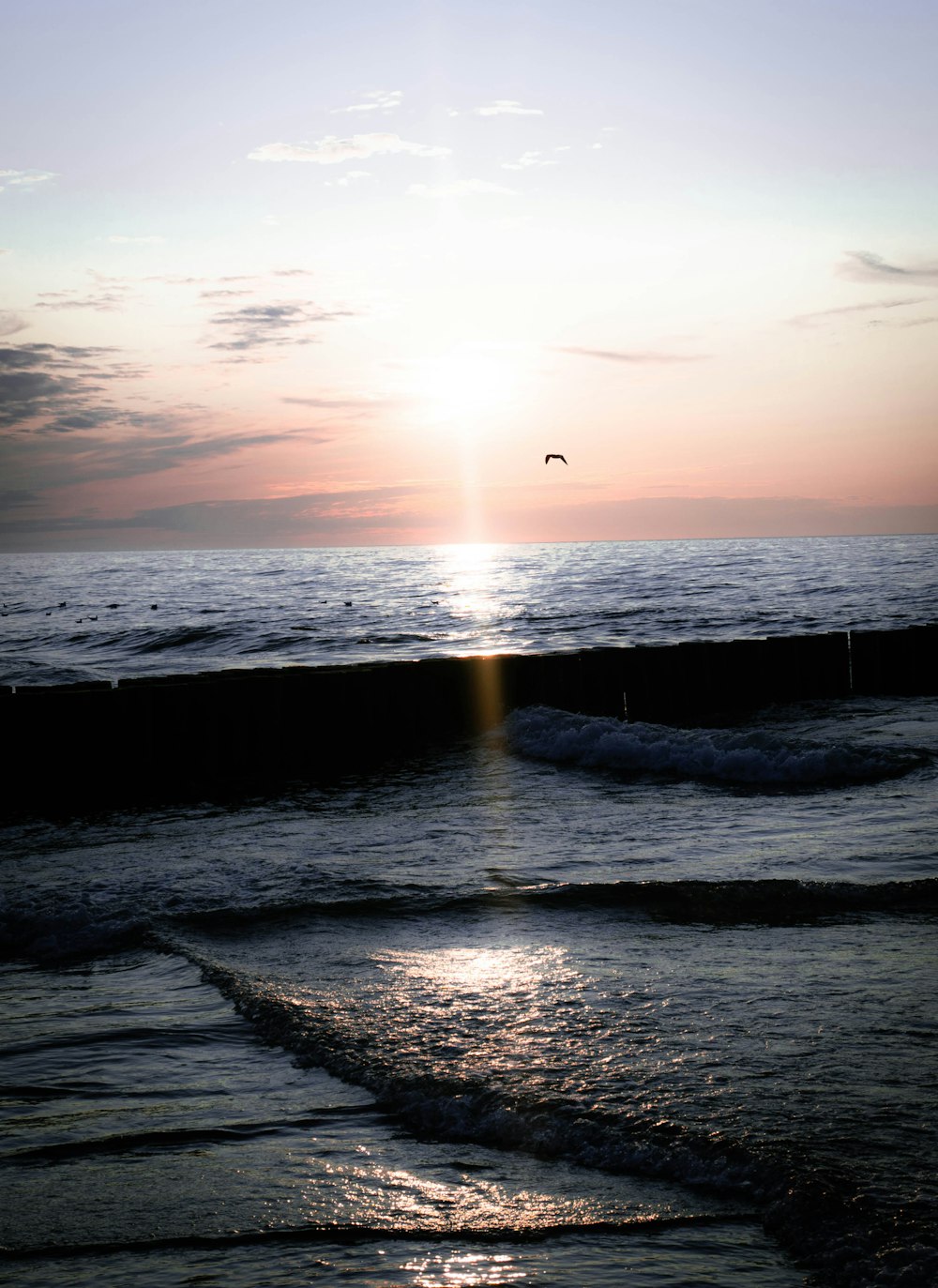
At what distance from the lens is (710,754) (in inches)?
400

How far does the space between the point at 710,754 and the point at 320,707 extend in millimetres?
4035

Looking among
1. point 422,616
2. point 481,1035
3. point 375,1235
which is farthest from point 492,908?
point 422,616

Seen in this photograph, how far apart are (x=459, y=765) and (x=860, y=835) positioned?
4.42 meters

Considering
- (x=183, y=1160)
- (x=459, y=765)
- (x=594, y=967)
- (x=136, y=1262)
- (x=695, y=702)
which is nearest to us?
(x=136, y=1262)

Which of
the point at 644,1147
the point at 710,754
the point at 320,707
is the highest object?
the point at 320,707

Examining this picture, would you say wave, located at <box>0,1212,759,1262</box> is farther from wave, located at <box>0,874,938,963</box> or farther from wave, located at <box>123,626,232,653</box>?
wave, located at <box>123,626,232,653</box>

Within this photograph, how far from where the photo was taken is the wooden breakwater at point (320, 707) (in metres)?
10.4

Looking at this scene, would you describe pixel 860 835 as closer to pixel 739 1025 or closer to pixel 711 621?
pixel 739 1025

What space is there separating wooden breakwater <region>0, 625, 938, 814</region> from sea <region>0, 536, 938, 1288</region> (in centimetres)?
133

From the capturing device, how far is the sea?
8.94ft

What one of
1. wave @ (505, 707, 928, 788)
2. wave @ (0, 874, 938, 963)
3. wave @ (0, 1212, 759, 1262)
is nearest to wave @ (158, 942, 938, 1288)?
wave @ (0, 1212, 759, 1262)

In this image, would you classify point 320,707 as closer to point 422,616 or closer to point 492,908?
point 492,908

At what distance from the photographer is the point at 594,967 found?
15.4ft

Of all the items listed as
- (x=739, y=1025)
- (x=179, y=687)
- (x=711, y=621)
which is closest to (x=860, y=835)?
(x=739, y=1025)
